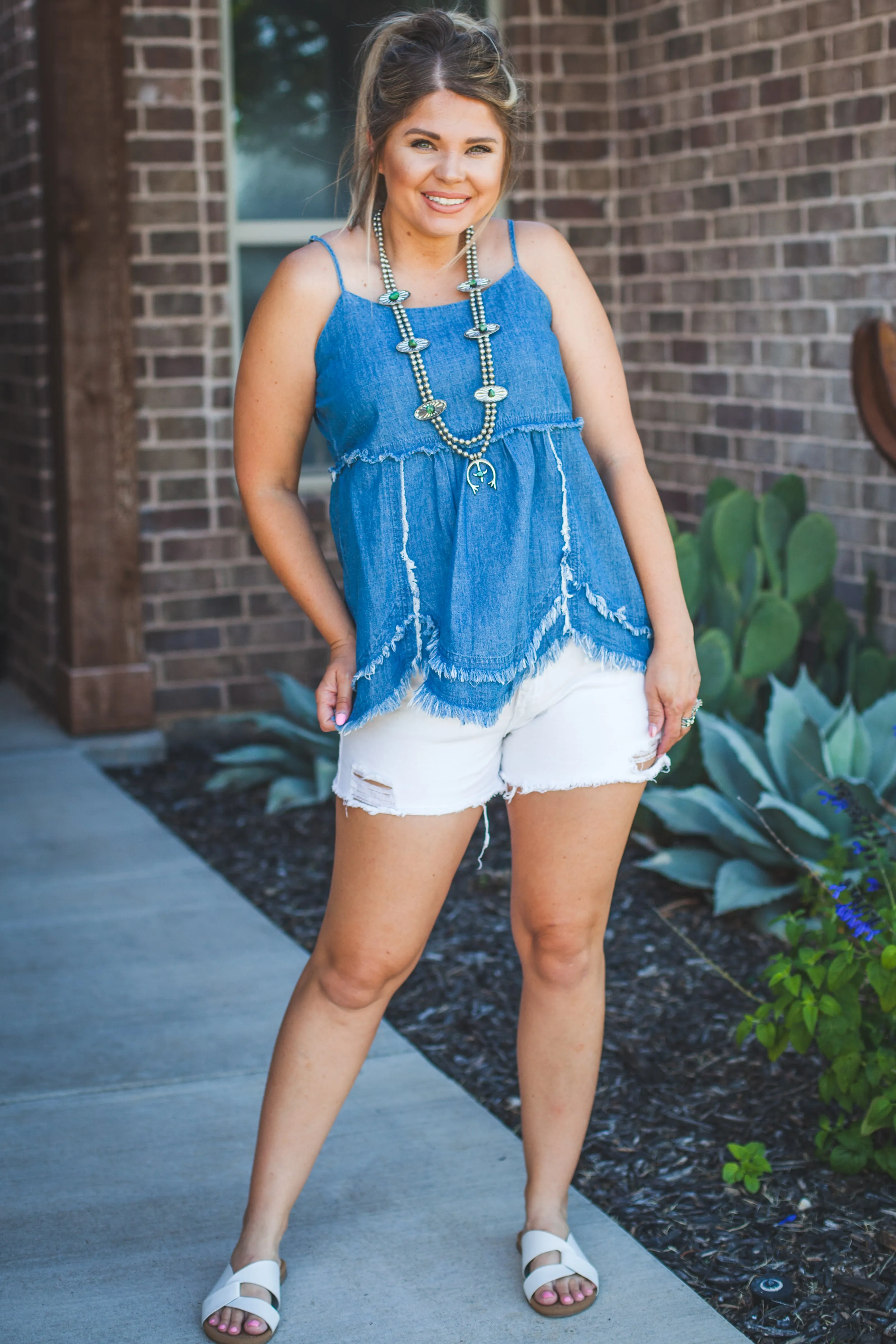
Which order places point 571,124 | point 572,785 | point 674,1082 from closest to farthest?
point 572,785, point 674,1082, point 571,124

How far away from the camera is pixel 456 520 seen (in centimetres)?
216

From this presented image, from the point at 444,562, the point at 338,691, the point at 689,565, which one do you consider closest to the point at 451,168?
the point at 444,562

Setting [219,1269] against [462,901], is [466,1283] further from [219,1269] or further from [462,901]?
[462,901]

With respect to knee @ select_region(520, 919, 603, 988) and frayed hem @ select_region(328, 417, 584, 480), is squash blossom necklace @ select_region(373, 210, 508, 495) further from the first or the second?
knee @ select_region(520, 919, 603, 988)

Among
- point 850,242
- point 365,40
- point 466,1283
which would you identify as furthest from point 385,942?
point 850,242

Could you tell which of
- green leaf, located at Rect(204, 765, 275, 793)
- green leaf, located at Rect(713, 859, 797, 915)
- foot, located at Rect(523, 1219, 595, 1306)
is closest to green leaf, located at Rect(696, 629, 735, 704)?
green leaf, located at Rect(713, 859, 797, 915)

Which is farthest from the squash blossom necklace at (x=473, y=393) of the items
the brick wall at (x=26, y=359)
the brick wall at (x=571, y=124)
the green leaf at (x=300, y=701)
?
the brick wall at (x=26, y=359)

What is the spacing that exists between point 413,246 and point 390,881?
0.94m

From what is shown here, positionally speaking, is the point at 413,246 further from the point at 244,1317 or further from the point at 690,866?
the point at 690,866

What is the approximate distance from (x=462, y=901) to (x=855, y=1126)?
5.56 feet

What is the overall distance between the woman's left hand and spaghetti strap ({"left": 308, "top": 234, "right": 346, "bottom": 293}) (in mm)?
713

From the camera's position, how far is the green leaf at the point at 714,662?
427cm

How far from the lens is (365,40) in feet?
7.32

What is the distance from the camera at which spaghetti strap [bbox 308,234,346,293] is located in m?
2.21
